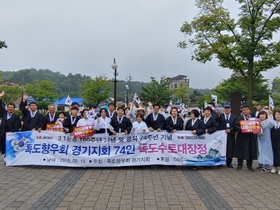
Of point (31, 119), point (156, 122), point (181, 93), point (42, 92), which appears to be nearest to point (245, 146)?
point (156, 122)

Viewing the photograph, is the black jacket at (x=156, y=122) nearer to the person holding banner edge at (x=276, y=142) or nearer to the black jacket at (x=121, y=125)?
the black jacket at (x=121, y=125)

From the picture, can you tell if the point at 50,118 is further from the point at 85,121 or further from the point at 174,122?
the point at 174,122

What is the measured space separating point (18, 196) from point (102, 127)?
127 inches

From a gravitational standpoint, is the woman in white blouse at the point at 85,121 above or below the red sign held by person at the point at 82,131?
above

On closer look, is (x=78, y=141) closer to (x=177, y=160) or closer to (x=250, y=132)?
(x=177, y=160)

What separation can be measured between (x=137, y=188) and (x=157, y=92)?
98.3 feet

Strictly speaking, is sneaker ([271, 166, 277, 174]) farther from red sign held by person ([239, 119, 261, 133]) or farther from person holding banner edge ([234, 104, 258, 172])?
red sign held by person ([239, 119, 261, 133])

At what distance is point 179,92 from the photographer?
6025cm

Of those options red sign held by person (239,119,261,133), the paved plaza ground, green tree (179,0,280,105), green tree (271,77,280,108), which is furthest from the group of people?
green tree (271,77,280,108)

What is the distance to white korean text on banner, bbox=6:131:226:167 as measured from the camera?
26.5ft

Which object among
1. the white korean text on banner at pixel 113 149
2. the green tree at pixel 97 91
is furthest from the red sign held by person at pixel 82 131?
the green tree at pixel 97 91

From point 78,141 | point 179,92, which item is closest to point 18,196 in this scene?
point 78,141

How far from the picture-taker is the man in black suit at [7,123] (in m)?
8.61

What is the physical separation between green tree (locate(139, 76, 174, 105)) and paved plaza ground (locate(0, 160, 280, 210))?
2743cm
